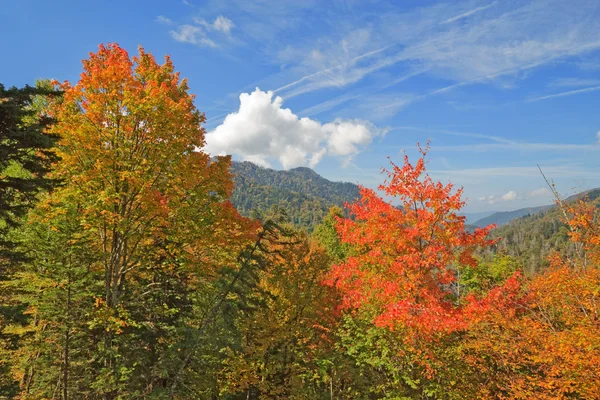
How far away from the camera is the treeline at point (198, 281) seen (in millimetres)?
12758

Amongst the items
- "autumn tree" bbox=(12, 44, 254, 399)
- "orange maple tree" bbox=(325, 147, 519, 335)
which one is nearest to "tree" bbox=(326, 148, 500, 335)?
"orange maple tree" bbox=(325, 147, 519, 335)

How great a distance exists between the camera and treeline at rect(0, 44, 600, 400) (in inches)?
502

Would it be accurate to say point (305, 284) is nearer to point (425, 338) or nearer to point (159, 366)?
point (425, 338)

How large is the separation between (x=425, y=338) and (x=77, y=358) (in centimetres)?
1688

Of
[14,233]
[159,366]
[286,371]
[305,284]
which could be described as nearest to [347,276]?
[305,284]

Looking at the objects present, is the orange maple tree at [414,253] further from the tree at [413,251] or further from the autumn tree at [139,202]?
the autumn tree at [139,202]

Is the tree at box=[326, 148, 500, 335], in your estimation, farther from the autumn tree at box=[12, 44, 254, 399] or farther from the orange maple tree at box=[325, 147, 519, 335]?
the autumn tree at box=[12, 44, 254, 399]

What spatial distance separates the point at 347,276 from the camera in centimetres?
1576

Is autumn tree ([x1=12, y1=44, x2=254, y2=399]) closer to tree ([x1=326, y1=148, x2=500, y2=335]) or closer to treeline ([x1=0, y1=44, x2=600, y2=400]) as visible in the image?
treeline ([x1=0, y1=44, x2=600, y2=400])

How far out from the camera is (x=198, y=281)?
17.6 m

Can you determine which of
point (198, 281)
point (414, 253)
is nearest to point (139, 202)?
point (198, 281)

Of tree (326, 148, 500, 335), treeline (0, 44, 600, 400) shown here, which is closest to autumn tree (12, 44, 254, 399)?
treeline (0, 44, 600, 400)

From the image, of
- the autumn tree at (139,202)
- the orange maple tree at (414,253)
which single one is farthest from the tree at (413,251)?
the autumn tree at (139,202)

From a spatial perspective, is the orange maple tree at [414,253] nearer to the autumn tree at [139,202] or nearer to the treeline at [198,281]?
the treeline at [198,281]
